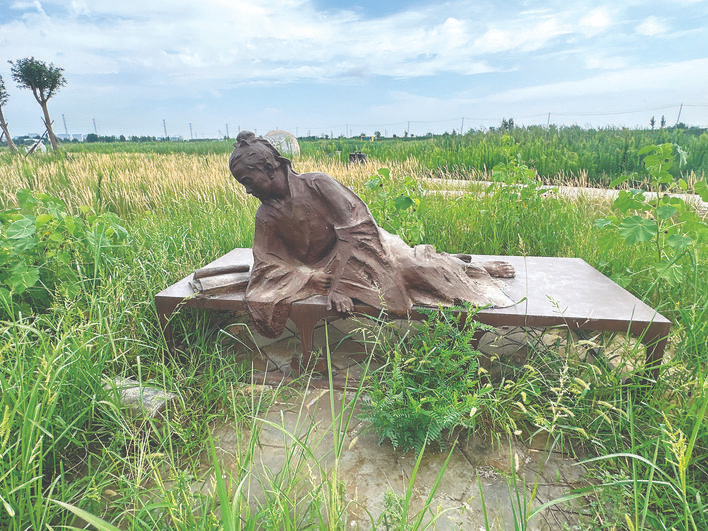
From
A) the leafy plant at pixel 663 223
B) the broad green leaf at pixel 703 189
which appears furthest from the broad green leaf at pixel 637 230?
the broad green leaf at pixel 703 189

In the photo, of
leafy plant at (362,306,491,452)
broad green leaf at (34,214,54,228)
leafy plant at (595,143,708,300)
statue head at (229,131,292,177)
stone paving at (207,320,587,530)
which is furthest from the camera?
broad green leaf at (34,214,54,228)

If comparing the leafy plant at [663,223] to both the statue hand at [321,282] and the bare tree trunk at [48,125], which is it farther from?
Answer: the bare tree trunk at [48,125]

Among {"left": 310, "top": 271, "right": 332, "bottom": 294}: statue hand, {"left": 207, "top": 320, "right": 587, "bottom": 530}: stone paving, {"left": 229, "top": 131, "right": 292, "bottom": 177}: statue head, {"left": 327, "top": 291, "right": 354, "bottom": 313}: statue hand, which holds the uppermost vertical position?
{"left": 229, "top": 131, "right": 292, "bottom": 177}: statue head

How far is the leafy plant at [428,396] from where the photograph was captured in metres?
2.00

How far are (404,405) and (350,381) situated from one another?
1.90ft

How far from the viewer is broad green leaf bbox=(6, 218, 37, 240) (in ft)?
9.13

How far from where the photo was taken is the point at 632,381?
7.56 ft

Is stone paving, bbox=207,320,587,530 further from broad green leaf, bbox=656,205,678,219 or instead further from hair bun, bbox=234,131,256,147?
broad green leaf, bbox=656,205,678,219

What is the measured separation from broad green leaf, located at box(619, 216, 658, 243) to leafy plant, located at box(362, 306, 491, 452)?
114cm

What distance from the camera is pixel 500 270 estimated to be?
302cm

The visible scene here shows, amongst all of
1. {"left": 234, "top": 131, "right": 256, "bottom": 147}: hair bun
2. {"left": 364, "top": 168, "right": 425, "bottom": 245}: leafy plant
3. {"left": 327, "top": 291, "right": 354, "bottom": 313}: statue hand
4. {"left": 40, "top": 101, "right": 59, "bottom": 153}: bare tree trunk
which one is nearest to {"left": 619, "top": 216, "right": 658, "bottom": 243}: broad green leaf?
{"left": 364, "top": 168, "right": 425, "bottom": 245}: leafy plant

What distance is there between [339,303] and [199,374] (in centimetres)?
103

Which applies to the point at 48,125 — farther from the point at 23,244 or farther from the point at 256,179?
the point at 256,179

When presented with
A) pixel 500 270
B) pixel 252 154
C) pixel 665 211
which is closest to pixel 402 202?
pixel 500 270
